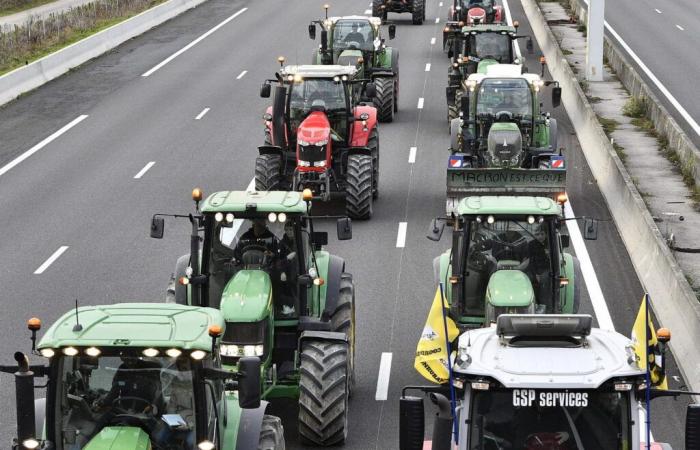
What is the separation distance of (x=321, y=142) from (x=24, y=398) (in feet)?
53.3

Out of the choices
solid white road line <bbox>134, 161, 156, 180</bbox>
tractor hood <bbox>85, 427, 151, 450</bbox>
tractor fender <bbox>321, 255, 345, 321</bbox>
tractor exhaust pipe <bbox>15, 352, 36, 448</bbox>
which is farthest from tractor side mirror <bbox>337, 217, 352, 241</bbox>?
solid white road line <bbox>134, 161, 156, 180</bbox>

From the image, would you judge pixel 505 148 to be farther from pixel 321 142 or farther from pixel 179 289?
pixel 179 289

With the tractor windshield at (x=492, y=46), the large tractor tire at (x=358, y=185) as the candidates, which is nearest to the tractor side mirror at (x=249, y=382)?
the large tractor tire at (x=358, y=185)

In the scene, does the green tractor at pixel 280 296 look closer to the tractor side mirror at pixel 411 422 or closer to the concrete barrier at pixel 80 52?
the tractor side mirror at pixel 411 422

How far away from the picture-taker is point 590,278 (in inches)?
926

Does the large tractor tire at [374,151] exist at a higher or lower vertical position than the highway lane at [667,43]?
higher

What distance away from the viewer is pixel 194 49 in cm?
5019

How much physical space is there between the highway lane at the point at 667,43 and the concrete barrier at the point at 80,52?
1688cm

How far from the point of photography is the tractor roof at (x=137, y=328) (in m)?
11.2

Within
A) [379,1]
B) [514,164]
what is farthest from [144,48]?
[514,164]

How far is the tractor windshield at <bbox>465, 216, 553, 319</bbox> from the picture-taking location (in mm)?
17406

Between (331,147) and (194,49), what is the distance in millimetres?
23498

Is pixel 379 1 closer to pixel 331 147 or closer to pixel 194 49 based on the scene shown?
pixel 194 49

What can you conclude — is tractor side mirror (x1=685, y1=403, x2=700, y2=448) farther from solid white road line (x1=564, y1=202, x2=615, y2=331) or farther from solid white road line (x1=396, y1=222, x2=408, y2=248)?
solid white road line (x1=396, y1=222, x2=408, y2=248)
